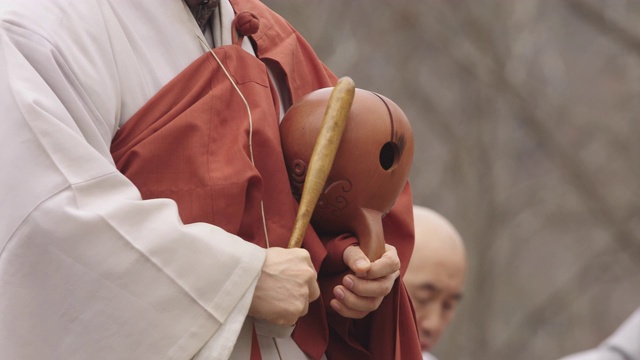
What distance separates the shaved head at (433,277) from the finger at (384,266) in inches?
116

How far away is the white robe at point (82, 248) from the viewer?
289 centimetres

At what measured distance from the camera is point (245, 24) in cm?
344

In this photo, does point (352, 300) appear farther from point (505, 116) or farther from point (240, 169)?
point (505, 116)

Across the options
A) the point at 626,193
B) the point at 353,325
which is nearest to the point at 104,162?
the point at 353,325

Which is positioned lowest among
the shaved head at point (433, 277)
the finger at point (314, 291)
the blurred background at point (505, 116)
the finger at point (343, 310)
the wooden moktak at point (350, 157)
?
the blurred background at point (505, 116)

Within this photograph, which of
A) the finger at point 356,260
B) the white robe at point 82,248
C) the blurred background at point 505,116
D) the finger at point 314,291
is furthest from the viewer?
the blurred background at point 505,116

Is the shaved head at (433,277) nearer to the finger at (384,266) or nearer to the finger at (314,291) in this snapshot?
the finger at (384,266)

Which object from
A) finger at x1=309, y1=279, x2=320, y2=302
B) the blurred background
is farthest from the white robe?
the blurred background

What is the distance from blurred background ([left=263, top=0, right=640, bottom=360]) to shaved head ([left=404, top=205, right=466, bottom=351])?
183 inches

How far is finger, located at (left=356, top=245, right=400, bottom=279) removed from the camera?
10.3 ft

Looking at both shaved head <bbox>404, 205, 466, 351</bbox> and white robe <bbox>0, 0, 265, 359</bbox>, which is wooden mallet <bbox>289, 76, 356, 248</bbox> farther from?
shaved head <bbox>404, 205, 466, 351</bbox>

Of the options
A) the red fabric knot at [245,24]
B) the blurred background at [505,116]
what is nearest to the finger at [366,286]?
the red fabric knot at [245,24]

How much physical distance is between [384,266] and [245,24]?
26.5 inches

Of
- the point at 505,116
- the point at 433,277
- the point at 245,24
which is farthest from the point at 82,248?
the point at 505,116
